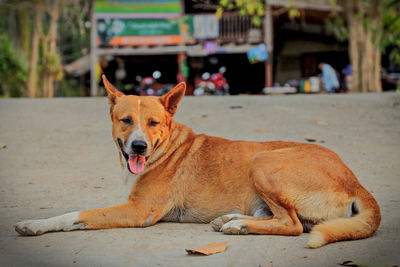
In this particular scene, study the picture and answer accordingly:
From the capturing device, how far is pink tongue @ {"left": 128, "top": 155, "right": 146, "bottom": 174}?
4262 millimetres

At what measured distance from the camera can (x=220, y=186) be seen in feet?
14.3

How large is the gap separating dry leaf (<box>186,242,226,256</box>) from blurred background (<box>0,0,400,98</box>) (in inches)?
603

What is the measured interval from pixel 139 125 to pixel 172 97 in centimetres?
46

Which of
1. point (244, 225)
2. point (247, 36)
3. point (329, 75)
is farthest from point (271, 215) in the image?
point (247, 36)

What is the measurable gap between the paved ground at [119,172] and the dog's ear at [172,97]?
1.03 meters

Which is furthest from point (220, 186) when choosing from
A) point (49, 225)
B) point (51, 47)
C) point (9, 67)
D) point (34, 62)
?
point (51, 47)

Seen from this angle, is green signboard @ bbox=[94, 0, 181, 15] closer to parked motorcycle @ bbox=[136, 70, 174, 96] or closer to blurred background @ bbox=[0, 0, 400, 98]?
blurred background @ bbox=[0, 0, 400, 98]

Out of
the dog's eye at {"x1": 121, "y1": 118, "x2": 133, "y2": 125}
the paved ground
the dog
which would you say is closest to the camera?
the paved ground

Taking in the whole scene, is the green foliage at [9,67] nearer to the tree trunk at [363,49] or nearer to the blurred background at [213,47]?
the blurred background at [213,47]

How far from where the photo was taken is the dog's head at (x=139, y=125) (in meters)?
4.17

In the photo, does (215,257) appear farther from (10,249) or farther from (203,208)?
(10,249)

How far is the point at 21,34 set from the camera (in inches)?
1139

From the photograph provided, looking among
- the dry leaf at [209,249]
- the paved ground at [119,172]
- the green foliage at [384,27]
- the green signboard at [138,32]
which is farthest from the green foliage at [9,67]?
the dry leaf at [209,249]

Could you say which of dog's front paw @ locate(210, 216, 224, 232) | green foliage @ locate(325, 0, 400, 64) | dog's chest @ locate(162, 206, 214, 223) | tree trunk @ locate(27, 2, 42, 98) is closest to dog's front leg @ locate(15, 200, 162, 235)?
dog's chest @ locate(162, 206, 214, 223)
